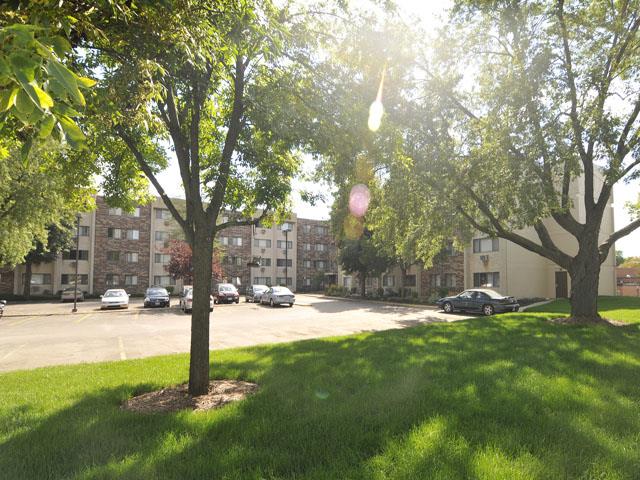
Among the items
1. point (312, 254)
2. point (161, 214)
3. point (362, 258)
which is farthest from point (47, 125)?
point (312, 254)

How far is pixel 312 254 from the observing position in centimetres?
6719

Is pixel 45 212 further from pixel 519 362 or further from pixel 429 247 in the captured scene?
pixel 519 362

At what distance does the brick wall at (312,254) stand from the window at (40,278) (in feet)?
109

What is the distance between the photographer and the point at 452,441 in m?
4.05

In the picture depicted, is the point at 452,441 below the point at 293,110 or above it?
below

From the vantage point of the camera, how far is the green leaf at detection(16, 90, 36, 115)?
5.35 feet

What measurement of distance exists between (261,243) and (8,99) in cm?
6023

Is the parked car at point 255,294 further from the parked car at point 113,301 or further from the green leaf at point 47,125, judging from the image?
the green leaf at point 47,125

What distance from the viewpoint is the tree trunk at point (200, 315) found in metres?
6.21

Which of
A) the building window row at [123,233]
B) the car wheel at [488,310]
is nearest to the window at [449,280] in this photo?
the car wheel at [488,310]

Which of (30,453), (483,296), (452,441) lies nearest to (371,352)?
(452,441)

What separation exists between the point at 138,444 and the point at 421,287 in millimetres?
38953

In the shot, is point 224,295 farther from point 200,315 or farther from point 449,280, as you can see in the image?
point 200,315

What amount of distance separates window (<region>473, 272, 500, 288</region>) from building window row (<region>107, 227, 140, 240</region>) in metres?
38.3
